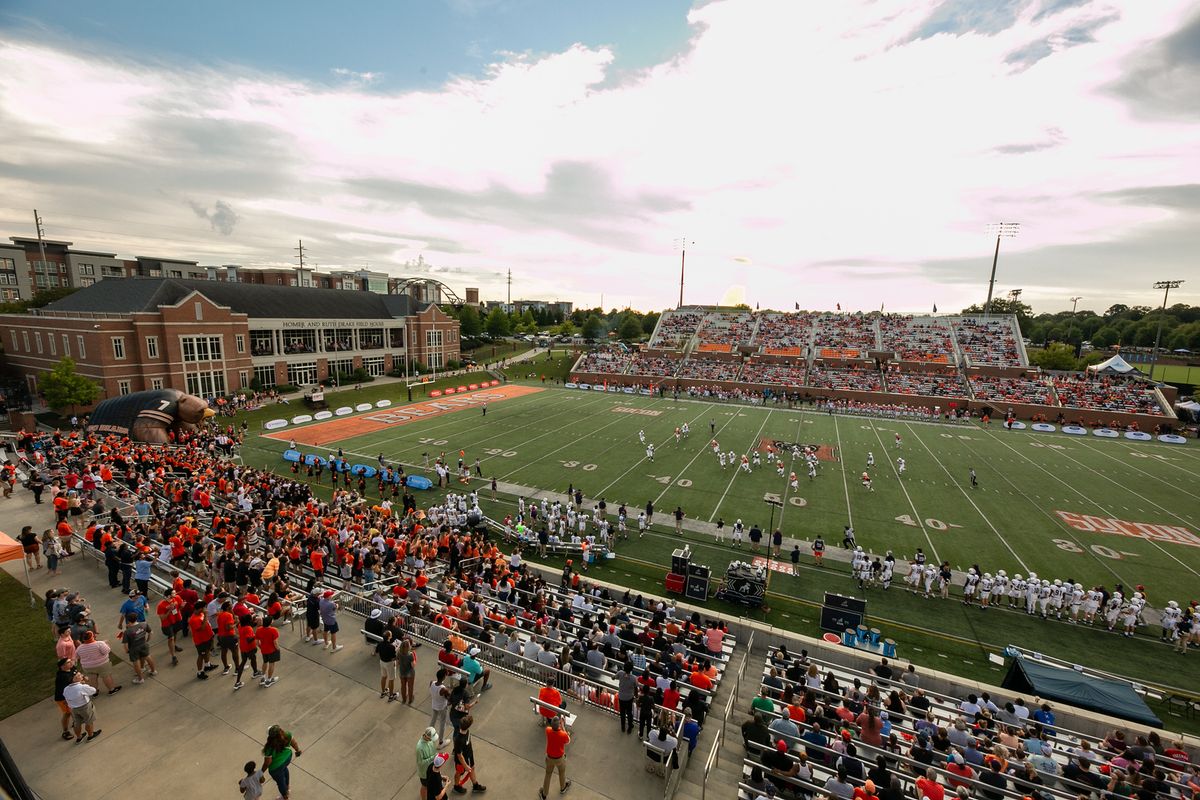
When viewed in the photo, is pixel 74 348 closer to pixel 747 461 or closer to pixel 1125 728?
pixel 747 461

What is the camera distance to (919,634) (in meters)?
15.6

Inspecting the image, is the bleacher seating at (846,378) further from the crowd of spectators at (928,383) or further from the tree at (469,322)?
the tree at (469,322)

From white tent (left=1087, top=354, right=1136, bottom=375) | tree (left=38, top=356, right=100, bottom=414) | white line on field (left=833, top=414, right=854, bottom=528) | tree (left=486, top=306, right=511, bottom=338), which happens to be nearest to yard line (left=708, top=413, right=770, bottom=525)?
white line on field (left=833, top=414, right=854, bottom=528)

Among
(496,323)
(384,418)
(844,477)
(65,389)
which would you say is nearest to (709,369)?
(844,477)

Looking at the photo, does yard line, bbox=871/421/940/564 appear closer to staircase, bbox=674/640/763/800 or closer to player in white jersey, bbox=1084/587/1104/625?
player in white jersey, bbox=1084/587/1104/625

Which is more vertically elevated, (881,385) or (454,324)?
(454,324)

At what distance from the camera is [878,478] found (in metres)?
29.9

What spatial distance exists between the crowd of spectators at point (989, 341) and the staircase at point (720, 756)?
206 ft

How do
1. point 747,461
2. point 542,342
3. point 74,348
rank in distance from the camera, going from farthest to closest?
point 542,342 < point 74,348 < point 747,461

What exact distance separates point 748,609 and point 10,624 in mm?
18371

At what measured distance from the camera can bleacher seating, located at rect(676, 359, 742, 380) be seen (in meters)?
62.6

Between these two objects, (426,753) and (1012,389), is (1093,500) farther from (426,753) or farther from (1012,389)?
(426,753)

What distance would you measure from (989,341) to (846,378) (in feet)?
65.1

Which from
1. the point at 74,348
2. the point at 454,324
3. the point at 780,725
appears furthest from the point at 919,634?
the point at 454,324
